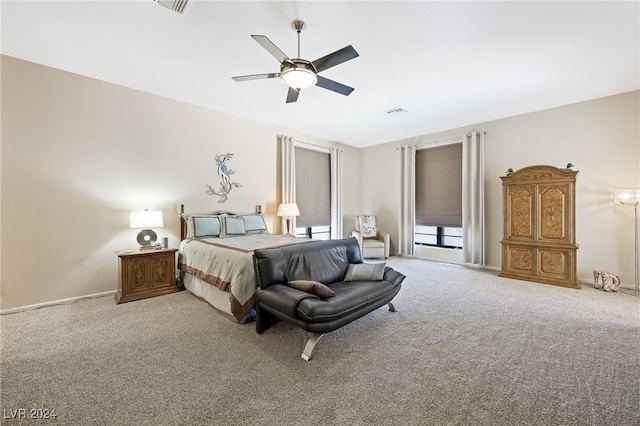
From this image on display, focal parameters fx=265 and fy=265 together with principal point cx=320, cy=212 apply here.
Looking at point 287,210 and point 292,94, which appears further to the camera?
point 287,210

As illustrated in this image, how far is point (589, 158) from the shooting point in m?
4.59

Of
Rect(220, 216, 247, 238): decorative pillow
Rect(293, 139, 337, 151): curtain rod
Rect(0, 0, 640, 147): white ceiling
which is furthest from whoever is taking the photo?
Rect(293, 139, 337, 151): curtain rod

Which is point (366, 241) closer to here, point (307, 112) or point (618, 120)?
point (307, 112)

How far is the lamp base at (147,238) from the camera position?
4039 millimetres

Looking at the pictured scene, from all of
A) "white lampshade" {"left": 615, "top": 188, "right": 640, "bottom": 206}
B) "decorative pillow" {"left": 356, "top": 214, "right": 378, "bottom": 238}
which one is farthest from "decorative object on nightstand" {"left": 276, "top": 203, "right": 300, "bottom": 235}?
"white lampshade" {"left": 615, "top": 188, "right": 640, "bottom": 206}

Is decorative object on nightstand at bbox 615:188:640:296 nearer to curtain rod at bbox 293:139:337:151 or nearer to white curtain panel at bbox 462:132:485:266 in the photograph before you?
white curtain panel at bbox 462:132:485:266

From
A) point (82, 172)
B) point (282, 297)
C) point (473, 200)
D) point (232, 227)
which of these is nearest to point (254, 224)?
point (232, 227)

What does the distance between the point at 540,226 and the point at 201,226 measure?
A: 5.83 metres

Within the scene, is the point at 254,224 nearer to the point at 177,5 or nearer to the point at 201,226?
the point at 201,226

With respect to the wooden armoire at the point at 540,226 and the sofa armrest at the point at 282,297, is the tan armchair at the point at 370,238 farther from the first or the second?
the sofa armrest at the point at 282,297

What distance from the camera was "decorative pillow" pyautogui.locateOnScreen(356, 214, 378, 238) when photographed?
22.7 feet

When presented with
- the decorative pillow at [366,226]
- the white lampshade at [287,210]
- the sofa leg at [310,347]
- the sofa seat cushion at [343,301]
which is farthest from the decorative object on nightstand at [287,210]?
the sofa leg at [310,347]

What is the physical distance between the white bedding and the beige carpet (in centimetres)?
21

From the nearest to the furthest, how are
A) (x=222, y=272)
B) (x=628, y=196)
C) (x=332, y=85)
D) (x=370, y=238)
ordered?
(x=332, y=85)
(x=222, y=272)
(x=628, y=196)
(x=370, y=238)
